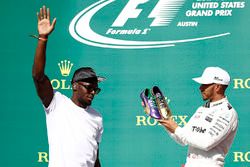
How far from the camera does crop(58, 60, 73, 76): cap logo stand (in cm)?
563

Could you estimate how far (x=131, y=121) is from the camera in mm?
5539

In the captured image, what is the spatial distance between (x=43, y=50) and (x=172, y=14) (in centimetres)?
255

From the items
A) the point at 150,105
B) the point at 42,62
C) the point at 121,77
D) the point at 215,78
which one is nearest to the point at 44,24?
the point at 42,62

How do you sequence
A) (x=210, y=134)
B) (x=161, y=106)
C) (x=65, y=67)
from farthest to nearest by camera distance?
(x=65, y=67) → (x=161, y=106) → (x=210, y=134)

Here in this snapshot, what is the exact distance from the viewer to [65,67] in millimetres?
5637

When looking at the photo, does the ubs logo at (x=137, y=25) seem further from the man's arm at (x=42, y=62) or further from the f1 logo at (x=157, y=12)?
the man's arm at (x=42, y=62)

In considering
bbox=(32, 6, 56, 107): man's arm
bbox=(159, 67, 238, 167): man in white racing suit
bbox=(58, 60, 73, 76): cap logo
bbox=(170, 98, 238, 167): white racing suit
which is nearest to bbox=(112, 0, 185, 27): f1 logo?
bbox=(58, 60, 73, 76): cap logo

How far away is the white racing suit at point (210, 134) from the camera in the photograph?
12.9 feet

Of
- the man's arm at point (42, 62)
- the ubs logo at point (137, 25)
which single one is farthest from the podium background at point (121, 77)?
the man's arm at point (42, 62)

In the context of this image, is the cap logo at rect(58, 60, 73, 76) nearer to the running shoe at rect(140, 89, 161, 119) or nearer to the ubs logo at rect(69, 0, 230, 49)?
the ubs logo at rect(69, 0, 230, 49)

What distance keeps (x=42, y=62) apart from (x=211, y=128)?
1.33m

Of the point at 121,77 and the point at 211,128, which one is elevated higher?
the point at 121,77

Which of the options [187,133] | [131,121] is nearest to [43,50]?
[187,133]

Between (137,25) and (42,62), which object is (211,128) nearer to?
(42,62)
